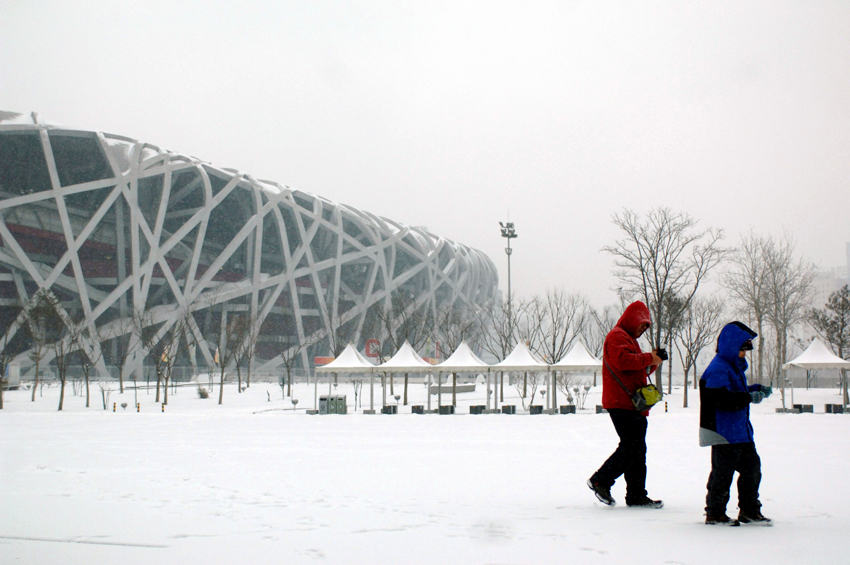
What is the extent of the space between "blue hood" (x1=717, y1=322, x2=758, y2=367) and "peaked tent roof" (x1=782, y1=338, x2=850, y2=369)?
75.4 ft

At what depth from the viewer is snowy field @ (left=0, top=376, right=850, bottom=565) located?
3.88 meters

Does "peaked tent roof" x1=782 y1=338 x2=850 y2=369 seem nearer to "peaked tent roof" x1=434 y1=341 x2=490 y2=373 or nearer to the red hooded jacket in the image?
"peaked tent roof" x1=434 y1=341 x2=490 y2=373

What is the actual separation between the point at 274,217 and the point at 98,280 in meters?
14.4

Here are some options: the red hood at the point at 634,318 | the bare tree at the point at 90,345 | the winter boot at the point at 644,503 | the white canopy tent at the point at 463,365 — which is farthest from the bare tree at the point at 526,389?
the bare tree at the point at 90,345

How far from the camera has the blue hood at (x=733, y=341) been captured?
4.82 meters

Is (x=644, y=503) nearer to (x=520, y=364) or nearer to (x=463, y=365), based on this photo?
(x=520, y=364)

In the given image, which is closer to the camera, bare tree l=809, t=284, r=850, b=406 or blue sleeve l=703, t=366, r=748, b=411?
blue sleeve l=703, t=366, r=748, b=411

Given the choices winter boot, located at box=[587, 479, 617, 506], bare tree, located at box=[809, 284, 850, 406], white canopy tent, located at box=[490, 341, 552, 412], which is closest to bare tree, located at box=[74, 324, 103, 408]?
white canopy tent, located at box=[490, 341, 552, 412]

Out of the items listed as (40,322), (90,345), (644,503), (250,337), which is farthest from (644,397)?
(90,345)

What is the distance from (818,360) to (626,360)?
77.6ft

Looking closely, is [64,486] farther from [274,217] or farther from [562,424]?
[274,217]

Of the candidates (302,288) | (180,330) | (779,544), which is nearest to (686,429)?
(779,544)

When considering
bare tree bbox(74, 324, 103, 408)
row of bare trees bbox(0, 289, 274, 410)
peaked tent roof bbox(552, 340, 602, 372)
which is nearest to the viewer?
peaked tent roof bbox(552, 340, 602, 372)

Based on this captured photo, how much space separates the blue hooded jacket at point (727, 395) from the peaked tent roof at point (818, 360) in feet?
75.3
